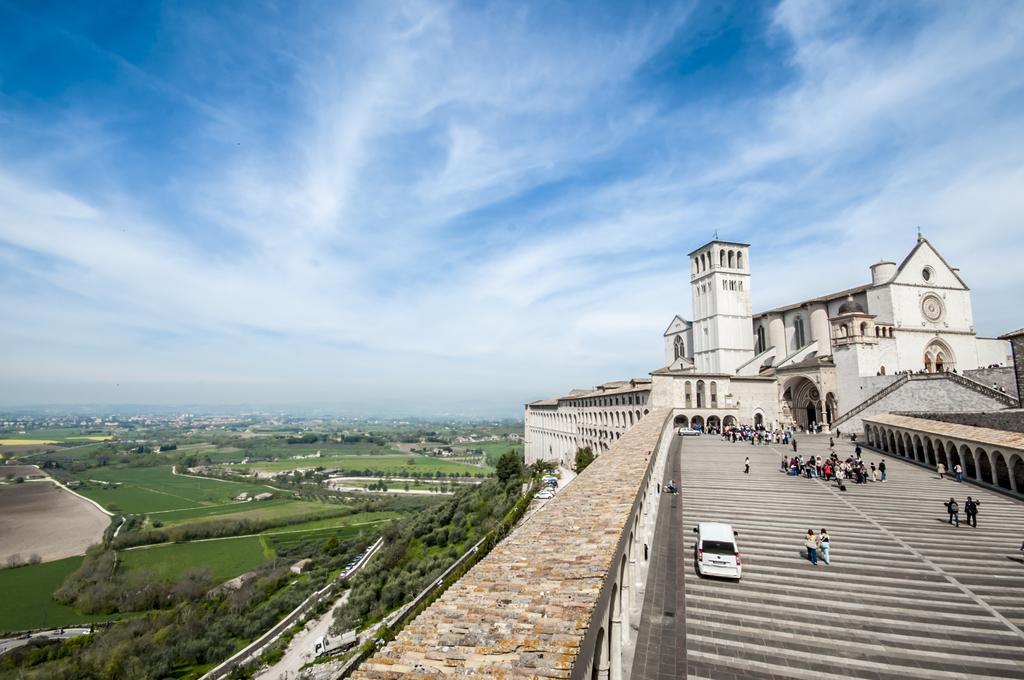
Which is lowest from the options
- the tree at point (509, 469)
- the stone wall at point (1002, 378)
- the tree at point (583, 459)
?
the tree at point (509, 469)

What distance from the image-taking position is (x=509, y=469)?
2254 inches

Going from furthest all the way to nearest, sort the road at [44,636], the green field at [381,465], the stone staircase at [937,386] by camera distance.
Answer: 1. the green field at [381,465]
2. the road at [44,636]
3. the stone staircase at [937,386]

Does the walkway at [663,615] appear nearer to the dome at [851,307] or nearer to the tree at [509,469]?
the dome at [851,307]

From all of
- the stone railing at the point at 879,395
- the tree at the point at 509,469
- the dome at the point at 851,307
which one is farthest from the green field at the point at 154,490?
the dome at the point at 851,307

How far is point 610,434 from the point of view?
49000mm

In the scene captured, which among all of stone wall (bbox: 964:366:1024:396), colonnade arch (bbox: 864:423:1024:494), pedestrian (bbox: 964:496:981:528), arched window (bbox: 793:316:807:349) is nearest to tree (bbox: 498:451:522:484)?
arched window (bbox: 793:316:807:349)

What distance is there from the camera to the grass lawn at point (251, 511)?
8519 cm

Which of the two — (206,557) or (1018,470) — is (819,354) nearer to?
(1018,470)

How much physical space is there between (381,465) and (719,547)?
157 meters

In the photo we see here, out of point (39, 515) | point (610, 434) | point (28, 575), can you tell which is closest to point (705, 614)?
point (610, 434)

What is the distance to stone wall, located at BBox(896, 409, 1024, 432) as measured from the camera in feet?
69.9

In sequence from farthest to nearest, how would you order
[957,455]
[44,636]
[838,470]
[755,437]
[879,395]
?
[44,636]
[879,395]
[755,437]
[957,455]
[838,470]

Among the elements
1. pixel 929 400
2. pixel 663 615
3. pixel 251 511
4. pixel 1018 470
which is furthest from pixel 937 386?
pixel 251 511

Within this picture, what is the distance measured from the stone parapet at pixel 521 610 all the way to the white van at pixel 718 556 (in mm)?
4605
